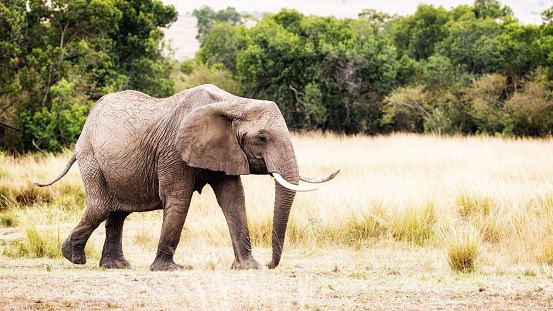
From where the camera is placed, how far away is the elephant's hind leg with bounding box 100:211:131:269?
26.0ft

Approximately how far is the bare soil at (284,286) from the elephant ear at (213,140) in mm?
1027

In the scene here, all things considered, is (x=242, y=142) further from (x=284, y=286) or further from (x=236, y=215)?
(x=284, y=286)

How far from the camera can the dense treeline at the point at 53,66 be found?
66.1 ft

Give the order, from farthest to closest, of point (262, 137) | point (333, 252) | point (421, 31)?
1. point (421, 31)
2. point (333, 252)
3. point (262, 137)

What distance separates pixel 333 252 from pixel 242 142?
2505mm

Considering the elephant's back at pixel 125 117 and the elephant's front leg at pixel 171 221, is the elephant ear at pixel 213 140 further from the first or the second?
the elephant's back at pixel 125 117

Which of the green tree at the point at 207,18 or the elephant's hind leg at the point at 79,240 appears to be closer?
the elephant's hind leg at the point at 79,240

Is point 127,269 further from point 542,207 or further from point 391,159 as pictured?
point 391,159

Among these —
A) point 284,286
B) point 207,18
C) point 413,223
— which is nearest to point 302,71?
point 413,223

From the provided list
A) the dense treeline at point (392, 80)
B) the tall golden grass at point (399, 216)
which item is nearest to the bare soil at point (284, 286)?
the tall golden grass at point (399, 216)

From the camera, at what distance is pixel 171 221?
7.27 m

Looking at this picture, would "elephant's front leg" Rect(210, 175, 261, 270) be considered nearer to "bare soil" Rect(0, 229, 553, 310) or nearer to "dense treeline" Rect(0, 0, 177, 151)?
"bare soil" Rect(0, 229, 553, 310)

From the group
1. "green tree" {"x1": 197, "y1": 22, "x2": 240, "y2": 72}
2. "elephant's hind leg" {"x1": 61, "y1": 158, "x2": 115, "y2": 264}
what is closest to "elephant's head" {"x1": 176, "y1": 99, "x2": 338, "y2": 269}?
"elephant's hind leg" {"x1": 61, "y1": 158, "x2": 115, "y2": 264}

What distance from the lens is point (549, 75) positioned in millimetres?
29953
